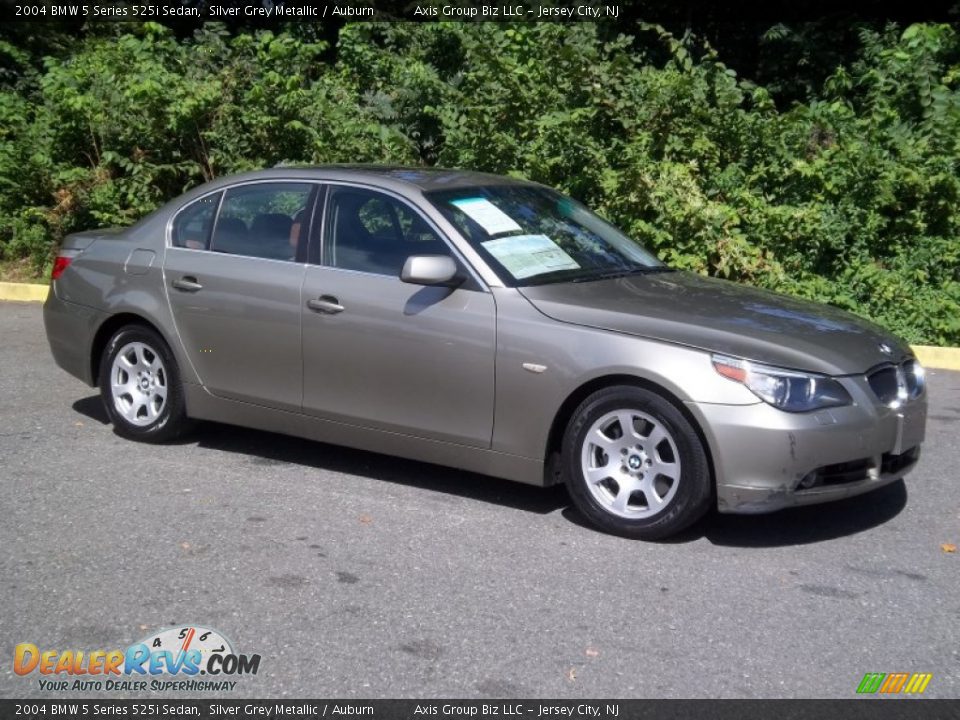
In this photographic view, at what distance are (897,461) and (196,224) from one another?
397 cm

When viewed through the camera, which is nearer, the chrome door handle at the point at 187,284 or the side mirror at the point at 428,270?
the side mirror at the point at 428,270

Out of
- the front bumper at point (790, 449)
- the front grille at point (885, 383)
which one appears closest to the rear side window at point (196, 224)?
the front bumper at point (790, 449)

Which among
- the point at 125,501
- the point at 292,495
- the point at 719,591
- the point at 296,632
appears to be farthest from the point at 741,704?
the point at 125,501

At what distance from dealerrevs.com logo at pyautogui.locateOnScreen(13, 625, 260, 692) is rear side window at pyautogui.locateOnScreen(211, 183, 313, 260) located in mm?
2581

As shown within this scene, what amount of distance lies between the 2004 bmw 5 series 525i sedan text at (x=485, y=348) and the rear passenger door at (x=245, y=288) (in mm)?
12

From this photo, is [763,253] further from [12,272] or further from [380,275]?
[12,272]

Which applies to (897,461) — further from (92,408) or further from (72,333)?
(92,408)

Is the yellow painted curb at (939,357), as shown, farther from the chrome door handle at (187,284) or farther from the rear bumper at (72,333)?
the rear bumper at (72,333)

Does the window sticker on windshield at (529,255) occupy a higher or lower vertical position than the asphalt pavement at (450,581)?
higher

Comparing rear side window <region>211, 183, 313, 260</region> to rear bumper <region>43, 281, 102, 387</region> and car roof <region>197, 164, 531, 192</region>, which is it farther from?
rear bumper <region>43, 281, 102, 387</region>

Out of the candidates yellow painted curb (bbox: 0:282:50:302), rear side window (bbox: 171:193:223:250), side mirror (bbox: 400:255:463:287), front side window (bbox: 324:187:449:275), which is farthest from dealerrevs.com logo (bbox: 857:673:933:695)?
yellow painted curb (bbox: 0:282:50:302)

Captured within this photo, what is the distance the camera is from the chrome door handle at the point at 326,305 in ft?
20.3

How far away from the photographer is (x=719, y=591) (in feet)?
16.2

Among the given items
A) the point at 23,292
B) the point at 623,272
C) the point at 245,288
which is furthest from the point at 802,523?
the point at 23,292
